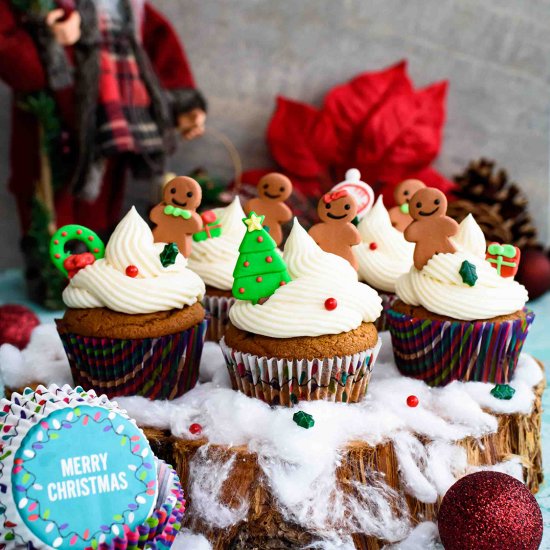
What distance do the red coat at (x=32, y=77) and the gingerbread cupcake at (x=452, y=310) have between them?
2.17m

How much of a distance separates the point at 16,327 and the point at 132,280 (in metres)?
1.00

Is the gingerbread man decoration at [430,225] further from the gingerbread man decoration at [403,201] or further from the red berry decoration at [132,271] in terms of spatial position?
the red berry decoration at [132,271]

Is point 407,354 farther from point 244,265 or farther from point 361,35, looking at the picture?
point 361,35

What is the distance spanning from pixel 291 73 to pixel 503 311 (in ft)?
9.58

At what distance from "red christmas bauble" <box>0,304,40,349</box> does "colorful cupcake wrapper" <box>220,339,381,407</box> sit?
1.10 meters

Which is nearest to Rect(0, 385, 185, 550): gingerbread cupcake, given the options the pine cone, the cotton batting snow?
the cotton batting snow

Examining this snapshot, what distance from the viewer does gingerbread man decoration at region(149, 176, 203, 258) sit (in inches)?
83.9

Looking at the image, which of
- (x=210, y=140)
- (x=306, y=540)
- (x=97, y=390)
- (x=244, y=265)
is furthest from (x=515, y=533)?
(x=210, y=140)

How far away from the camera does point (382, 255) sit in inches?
98.9

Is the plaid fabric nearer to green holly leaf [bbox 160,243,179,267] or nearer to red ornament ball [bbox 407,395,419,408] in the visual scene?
green holly leaf [bbox 160,243,179,267]

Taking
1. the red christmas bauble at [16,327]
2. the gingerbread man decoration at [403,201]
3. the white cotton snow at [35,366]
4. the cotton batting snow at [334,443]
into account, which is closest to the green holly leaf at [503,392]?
the cotton batting snow at [334,443]

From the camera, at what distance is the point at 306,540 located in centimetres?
173

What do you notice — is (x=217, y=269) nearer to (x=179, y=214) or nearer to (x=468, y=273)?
(x=179, y=214)

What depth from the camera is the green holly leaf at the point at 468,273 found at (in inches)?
80.0
